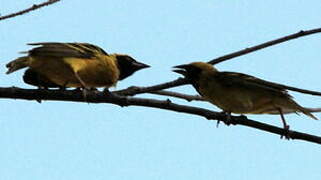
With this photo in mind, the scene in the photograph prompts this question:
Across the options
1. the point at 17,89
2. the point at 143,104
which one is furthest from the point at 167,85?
the point at 17,89

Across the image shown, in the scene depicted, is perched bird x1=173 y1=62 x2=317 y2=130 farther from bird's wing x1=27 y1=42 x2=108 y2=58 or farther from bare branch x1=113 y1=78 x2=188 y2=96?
bare branch x1=113 y1=78 x2=188 y2=96

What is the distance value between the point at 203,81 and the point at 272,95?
61cm

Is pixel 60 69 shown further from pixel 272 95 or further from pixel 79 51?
pixel 272 95

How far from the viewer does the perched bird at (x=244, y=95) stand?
463 centimetres

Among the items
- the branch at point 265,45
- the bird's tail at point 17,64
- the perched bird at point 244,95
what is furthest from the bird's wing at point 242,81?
the bird's tail at point 17,64

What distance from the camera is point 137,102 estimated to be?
290 cm

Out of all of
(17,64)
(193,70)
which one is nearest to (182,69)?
(193,70)

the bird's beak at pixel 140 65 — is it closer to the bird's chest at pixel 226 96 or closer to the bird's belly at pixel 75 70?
the bird's belly at pixel 75 70

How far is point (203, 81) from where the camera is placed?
194 inches

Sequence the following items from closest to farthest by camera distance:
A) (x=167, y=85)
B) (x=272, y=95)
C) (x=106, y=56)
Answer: (x=167, y=85)
(x=272, y=95)
(x=106, y=56)

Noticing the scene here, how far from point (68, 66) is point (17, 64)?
587 mm

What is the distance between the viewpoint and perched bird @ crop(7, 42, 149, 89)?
4797 millimetres

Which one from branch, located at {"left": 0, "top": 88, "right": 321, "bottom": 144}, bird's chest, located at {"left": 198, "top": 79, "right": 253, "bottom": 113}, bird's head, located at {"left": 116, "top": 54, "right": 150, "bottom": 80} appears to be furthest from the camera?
bird's head, located at {"left": 116, "top": 54, "right": 150, "bottom": 80}

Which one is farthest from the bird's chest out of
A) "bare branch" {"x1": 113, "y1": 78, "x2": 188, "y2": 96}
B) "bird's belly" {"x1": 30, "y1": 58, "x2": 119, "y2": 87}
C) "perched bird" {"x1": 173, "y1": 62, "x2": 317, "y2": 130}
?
"bare branch" {"x1": 113, "y1": 78, "x2": 188, "y2": 96}
